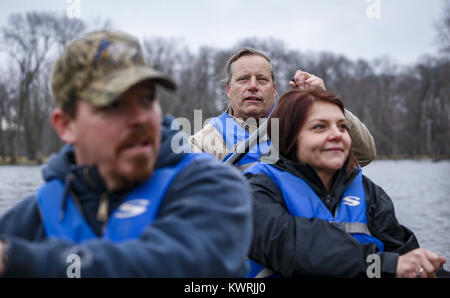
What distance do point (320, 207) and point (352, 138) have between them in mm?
912

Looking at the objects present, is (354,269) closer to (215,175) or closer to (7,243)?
(215,175)

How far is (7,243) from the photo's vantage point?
107 centimetres

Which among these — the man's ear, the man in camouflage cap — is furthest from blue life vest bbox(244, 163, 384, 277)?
the man's ear

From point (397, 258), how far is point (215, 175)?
117 centimetres

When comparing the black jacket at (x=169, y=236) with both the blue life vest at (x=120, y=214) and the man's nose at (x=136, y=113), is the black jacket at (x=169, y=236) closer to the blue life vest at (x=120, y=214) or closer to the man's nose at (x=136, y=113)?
the blue life vest at (x=120, y=214)

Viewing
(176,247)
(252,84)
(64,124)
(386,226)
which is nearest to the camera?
(176,247)

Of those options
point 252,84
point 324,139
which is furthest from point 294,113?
point 252,84

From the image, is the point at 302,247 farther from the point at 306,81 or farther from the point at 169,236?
the point at 306,81

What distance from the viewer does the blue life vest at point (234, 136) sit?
3357 mm

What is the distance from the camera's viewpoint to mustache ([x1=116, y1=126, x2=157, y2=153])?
121 centimetres

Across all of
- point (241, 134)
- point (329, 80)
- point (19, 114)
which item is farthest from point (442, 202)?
point (329, 80)

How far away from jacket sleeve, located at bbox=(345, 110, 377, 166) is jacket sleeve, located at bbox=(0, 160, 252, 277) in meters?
1.73

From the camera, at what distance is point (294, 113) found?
2209mm

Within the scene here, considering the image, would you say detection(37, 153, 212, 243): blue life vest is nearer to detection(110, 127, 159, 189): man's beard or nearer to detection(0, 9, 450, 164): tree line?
detection(110, 127, 159, 189): man's beard
